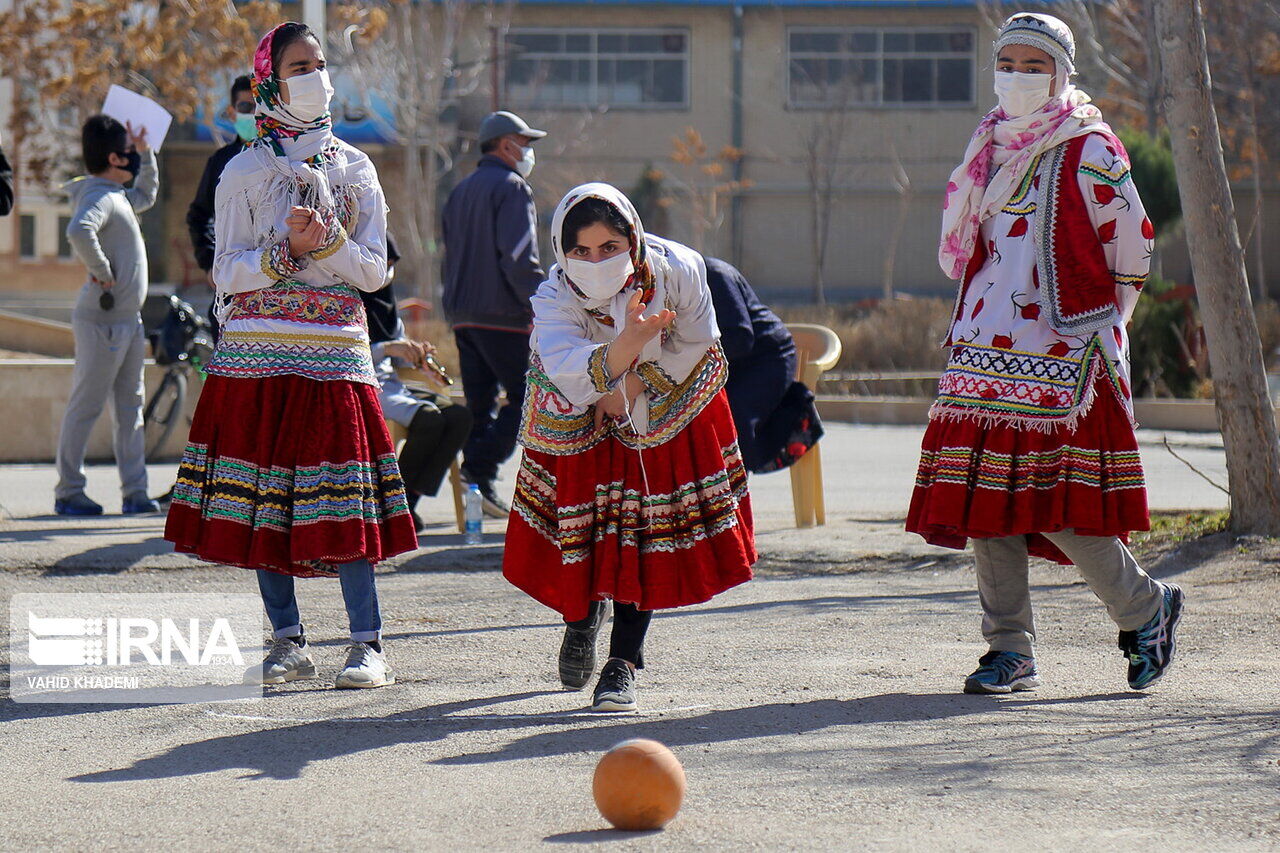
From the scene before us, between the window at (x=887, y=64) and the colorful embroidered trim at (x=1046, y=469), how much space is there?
32383mm

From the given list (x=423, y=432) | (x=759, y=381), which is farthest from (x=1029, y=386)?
(x=423, y=432)

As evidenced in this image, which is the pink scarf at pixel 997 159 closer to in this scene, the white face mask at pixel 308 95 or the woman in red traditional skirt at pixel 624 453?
the woman in red traditional skirt at pixel 624 453

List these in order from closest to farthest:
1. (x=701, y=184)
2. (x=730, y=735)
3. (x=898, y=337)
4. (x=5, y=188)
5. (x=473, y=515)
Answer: (x=730, y=735) → (x=5, y=188) → (x=473, y=515) → (x=898, y=337) → (x=701, y=184)

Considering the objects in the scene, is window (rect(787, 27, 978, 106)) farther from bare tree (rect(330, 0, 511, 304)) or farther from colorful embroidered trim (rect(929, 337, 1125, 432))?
colorful embroidered trim (rect(929, 337, 1125, 432))

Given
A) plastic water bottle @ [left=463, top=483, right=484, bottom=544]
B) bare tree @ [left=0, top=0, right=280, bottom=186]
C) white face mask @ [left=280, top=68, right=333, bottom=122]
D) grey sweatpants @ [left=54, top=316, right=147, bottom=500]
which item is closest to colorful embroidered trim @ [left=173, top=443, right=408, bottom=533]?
white face mask @ [left=280, top=68, right=333, bottom=122]

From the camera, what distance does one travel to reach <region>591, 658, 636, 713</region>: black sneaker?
4.71m

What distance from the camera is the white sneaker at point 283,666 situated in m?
5.11

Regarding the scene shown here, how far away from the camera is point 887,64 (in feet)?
121

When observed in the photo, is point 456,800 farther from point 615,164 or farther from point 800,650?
point 615,164

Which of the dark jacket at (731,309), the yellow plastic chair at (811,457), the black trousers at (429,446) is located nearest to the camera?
the dark jacket at (731,309)

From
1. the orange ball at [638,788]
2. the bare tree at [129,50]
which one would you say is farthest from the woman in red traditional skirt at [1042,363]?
the bare tree at [129,50]

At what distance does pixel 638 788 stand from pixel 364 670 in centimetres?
177

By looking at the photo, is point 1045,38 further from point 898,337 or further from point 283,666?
point 898,337

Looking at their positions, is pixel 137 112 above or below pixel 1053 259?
above
